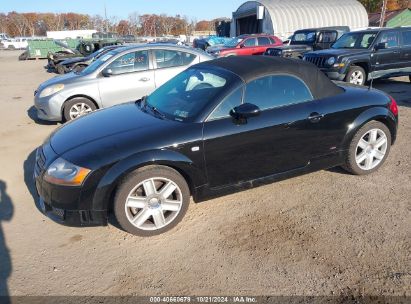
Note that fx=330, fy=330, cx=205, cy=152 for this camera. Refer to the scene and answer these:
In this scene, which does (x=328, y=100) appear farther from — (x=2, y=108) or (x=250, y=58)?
(x=2, y=108)

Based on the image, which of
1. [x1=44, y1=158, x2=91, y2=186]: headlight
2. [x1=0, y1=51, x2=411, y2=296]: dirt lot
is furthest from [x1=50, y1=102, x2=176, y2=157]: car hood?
[x1=0, y1=51, x2=411, y2=296]: dirt lot

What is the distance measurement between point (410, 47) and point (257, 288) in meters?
10.5

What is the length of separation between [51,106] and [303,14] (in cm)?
3402

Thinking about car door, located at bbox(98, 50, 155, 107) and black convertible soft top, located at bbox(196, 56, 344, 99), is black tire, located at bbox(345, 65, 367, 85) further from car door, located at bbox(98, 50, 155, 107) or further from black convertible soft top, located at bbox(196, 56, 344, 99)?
black convertible soft top, located at bbox(196, 56, 344, 99)

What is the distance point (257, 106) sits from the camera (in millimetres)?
3383

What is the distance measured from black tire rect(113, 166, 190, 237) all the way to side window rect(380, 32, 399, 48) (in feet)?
30.8

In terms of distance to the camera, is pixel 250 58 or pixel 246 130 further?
pixel 250 58

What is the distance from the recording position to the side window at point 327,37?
51.8 feet

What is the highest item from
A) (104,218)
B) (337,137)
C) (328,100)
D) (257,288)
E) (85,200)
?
(328,100)

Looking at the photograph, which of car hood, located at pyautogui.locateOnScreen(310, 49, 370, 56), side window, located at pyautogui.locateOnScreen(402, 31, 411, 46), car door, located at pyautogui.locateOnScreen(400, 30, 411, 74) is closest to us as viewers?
car hood, located at pyautogui.locateOnScreen(310, 49, 370, 56)

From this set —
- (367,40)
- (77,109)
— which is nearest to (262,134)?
(77,109)

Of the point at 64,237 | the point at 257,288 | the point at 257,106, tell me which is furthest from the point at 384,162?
the point at 64,237

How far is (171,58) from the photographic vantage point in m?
7.22

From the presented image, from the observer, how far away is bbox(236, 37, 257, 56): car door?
675 inches
